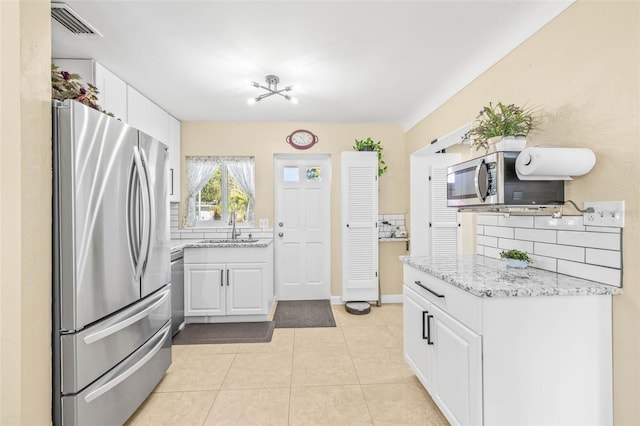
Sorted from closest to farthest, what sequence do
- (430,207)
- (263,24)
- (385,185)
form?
(263,24)
(430,207)
(385,185)

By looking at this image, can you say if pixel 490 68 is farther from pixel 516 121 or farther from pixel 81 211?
pixel 81 211

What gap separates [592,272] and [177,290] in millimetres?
3438

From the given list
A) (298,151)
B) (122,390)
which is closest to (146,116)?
(298,151)

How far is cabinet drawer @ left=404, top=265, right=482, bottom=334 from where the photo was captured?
1398mm

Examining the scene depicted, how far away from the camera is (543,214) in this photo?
178 centimetres

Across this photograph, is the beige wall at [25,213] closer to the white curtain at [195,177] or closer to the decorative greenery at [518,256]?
the decorative greenery at [518,256]

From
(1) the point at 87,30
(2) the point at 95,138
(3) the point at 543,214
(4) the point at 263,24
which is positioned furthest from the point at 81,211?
(3) the point at 543,214

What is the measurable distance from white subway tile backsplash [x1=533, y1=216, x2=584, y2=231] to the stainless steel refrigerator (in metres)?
2.48

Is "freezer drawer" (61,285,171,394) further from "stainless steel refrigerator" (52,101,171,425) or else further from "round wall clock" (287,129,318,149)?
"round wall clock" (287,129,318,149)

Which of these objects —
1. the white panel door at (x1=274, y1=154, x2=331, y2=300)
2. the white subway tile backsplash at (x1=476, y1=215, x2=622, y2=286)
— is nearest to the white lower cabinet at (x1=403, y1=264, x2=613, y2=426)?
the white subway tile backsplash at (x1=476, y1=215, x2=622, y2=286)

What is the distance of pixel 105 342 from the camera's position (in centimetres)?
156

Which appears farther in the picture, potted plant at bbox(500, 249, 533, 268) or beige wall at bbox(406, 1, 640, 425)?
potted plant at bbox(500, 249, 533, 268)

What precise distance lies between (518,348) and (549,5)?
6.26ft

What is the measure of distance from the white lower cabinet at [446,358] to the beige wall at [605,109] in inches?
26.2
